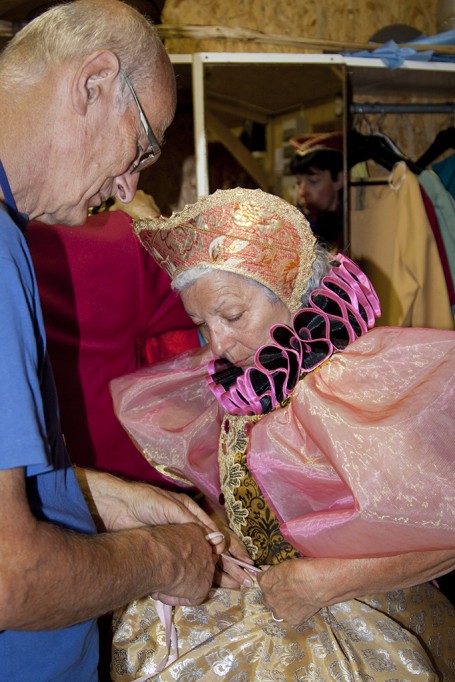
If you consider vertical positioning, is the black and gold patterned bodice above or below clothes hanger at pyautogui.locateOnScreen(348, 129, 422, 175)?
below

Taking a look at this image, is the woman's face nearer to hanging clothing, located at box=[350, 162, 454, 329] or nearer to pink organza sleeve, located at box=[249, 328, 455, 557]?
pink organza sleeve, located at box=[249, 328, 455, 557]

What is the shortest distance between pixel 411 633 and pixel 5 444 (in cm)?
91

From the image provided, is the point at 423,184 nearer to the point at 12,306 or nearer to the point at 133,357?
the point at 133,357

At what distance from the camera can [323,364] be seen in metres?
1.37

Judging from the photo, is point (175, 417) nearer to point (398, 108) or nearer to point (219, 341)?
point (219, 341)

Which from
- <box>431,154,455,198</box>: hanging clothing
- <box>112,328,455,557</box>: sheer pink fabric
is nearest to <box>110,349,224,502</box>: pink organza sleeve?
<box>112,328,455,557</box>: sheer pink fabric

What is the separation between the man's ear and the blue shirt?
21cm

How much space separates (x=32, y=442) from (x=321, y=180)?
201 cm

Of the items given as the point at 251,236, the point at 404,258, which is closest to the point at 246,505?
the point at 251,236

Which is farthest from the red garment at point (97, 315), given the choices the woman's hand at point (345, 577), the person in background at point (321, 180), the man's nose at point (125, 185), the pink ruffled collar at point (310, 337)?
the person in background at point (321, 180)

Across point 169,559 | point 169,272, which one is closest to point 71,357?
point 169,272

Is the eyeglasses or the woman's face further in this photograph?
the woman's face

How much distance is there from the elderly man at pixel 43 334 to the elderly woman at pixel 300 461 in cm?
24

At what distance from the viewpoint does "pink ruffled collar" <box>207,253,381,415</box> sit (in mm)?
1402
